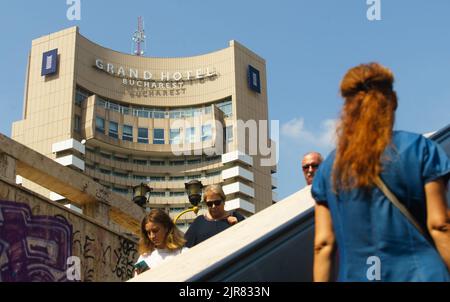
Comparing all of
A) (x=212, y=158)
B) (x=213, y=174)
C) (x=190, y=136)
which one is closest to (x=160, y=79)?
(x=190, y=136)

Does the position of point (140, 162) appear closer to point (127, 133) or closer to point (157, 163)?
point (157, 163)

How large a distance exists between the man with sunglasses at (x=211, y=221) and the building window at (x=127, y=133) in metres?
72.0

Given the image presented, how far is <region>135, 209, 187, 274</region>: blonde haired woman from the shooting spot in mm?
5085

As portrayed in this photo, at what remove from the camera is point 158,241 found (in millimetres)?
5133

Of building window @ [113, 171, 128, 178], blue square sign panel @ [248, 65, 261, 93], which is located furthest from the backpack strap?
blue square sign panel @ [248, 65, 261, 93]

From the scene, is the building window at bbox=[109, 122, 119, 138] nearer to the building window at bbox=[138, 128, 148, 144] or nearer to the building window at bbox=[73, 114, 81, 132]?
the building window at bbox=[138, 128, 148, 144]

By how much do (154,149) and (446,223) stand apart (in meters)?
77.5

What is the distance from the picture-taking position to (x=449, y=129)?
4320 mm

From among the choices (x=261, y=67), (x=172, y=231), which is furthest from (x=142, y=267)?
(x=261, y=67)

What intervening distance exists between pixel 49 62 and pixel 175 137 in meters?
17.0

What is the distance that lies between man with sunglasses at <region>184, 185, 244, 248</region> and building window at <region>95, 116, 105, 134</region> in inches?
2722

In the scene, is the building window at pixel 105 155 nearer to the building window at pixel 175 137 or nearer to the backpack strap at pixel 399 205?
the building window at pixel 175 137
